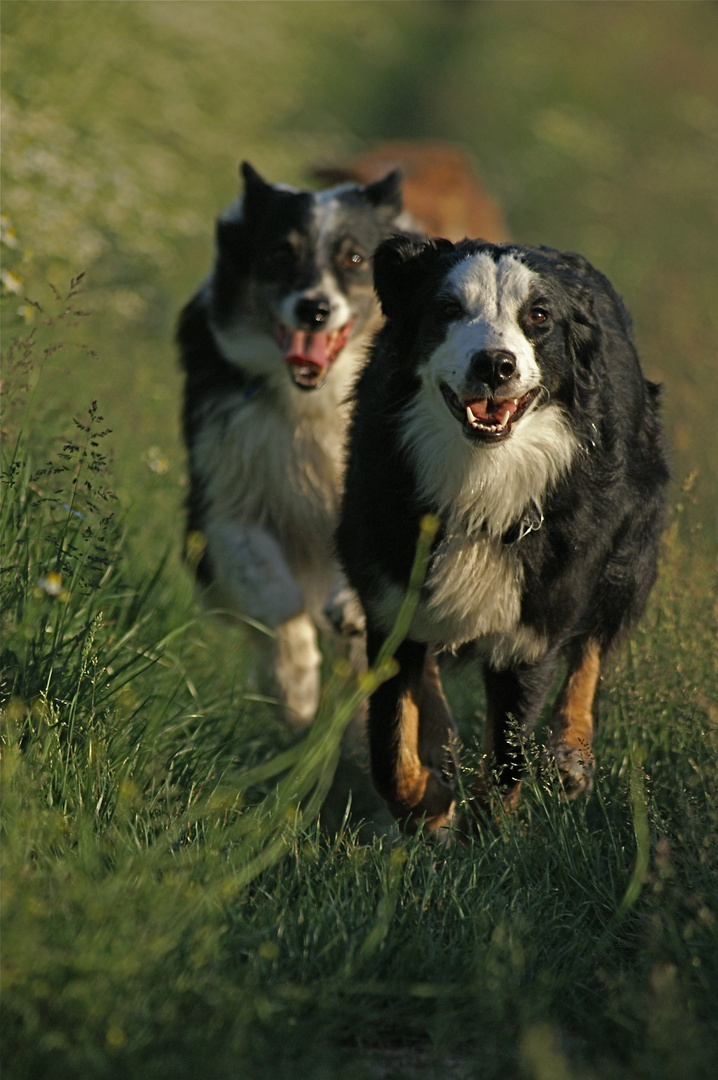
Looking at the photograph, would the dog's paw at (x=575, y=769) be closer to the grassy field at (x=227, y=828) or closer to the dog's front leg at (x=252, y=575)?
the grassy field at (x=227, y=828)

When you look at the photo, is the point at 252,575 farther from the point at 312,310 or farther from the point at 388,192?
the point at 388,192

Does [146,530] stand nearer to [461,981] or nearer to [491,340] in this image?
[491,340]

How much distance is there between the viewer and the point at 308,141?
43.3ft

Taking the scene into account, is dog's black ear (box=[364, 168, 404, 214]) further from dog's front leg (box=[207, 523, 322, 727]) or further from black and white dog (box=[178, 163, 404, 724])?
dog's front leg (box=[207, 523, 322, 727])

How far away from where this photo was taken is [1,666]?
3398 millimetres

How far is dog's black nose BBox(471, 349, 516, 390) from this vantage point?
3.26 metres

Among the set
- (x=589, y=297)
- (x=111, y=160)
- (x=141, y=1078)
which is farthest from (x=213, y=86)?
(x=141, y=1078)

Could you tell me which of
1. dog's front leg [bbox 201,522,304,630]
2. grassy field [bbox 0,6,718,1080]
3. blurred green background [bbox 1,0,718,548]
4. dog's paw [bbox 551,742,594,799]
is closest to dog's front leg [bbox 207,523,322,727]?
dog's front leg [bbox 201,522,304,630]

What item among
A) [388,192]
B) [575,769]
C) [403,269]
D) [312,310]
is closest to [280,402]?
[312,310]

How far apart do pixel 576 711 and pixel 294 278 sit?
2.16m

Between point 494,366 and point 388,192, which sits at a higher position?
point 388,192

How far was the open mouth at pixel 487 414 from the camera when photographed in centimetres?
339

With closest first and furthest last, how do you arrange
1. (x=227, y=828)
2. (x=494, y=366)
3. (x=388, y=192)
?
(x=227, y=828) < (x=494, y=366) < (x=388, y=192)

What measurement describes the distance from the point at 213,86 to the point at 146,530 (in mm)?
10043
